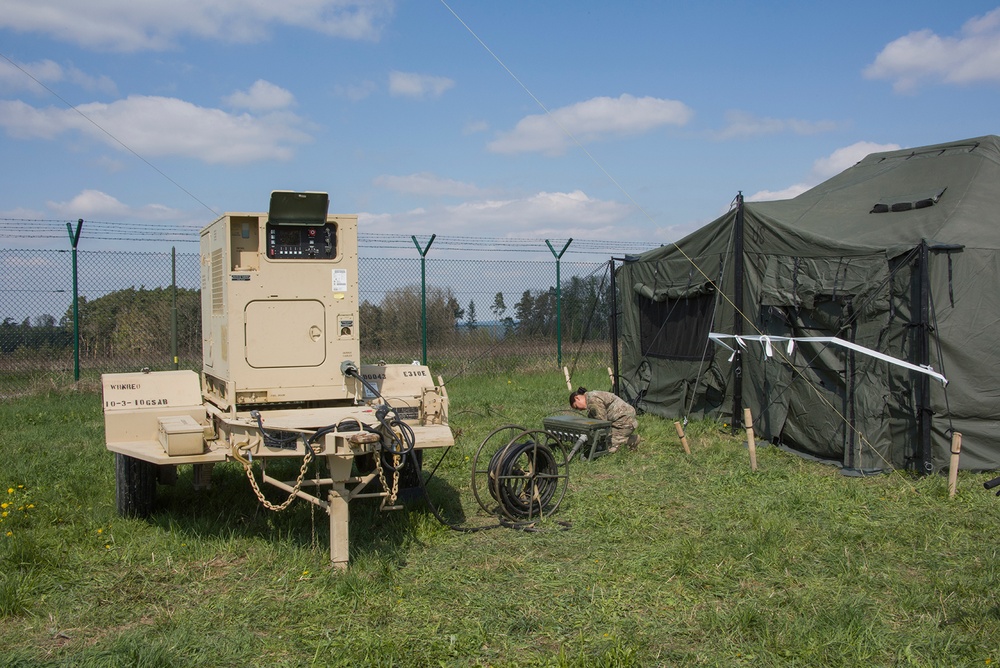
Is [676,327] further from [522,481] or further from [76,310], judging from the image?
[76,310]

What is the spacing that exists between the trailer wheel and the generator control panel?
1.95 m

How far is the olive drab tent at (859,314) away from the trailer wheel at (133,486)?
6.30 metres

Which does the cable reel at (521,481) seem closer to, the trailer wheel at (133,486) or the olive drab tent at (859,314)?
the trailer wheel at (133,486)

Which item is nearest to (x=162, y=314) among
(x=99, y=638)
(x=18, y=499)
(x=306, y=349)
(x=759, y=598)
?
(x=18, y=499)

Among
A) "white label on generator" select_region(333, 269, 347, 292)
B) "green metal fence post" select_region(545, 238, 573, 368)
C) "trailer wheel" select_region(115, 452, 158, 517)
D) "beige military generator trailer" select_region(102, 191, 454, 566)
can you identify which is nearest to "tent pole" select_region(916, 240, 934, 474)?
"beige military generator trailer" select_region(102, 191, 454, 566)

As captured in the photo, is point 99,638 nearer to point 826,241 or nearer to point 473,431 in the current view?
point 473,431

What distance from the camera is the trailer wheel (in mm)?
6258

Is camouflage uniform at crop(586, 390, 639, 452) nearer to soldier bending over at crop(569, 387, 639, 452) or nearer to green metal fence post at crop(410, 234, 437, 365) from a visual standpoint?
soldier bending over at crop(569, 387, 639, 452)

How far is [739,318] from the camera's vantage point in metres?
10.1

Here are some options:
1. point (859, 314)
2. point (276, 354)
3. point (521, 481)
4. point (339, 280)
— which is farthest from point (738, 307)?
point (276, 354)

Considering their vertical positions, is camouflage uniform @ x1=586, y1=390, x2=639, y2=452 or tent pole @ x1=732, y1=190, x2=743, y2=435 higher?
tent pole @ x1=732, y1=190, x2=743, y2=435

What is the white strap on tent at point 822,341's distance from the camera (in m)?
7.70

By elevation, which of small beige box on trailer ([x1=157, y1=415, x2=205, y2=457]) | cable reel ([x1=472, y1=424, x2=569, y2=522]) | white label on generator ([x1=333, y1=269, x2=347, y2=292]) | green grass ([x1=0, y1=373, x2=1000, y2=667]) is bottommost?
green grass ([x1=0, y1=373, x2=1000, y2=667])

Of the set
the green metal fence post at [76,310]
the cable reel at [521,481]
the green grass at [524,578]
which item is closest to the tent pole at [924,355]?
the green grass at [524,578]
